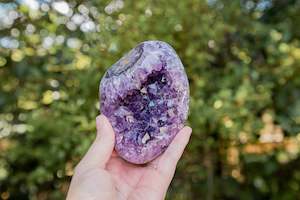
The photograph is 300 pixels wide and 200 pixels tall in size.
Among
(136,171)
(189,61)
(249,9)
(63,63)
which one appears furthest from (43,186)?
(136,171)

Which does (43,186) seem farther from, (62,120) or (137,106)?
(137,106)

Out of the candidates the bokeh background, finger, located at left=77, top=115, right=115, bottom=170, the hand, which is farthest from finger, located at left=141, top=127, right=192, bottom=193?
the bokeh background

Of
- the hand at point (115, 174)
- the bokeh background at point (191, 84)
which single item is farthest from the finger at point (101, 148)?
the bokeh background at point (191, 84)

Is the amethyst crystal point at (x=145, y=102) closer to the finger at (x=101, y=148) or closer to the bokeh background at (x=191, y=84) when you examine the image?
the finger at (x=101, y=148)

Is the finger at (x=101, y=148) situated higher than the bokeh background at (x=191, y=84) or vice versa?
the finger at (x=101, y=148)

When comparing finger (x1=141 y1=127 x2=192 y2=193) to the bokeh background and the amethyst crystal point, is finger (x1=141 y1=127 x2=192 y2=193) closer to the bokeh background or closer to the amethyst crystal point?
the amethyst crystal point

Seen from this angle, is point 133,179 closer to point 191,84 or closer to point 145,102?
point 145,102
